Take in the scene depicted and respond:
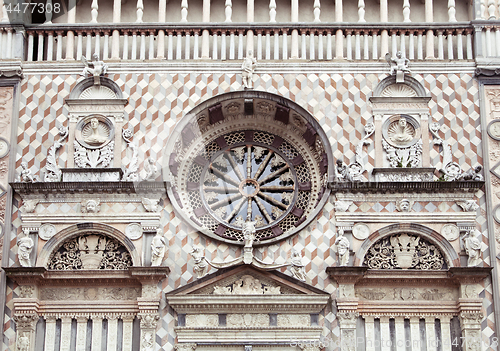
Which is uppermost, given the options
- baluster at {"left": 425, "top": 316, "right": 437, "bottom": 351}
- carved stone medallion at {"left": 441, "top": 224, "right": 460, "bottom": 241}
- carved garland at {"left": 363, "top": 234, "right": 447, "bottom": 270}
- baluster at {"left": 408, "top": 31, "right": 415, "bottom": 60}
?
baluster at {"left": 408, "top": 31, "right": 415, "bottom": 60}

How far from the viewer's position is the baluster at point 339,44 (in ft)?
69.8

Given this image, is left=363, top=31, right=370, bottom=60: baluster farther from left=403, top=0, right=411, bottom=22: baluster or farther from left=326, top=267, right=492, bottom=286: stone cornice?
left=326, top=267, right=492, bottom=286: stone cornice

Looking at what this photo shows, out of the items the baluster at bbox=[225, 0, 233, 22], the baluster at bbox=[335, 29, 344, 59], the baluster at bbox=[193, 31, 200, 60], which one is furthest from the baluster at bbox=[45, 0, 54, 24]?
the baluster at bbox=[335, 29, 344, 59]

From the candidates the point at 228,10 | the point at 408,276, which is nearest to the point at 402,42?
the point at 228,10

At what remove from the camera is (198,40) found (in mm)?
21516

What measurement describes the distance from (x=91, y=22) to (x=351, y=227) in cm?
804

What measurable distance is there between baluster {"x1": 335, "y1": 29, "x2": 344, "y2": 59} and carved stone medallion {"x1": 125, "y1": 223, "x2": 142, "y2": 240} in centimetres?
624

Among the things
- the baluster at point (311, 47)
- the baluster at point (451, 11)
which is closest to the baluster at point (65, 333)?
the baluster at point (311, 47)

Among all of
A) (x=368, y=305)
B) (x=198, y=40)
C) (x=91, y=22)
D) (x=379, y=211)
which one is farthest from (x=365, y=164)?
(x=91, y=22)

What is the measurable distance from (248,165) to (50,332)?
6041 mm

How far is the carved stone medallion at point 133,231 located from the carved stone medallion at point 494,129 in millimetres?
8308

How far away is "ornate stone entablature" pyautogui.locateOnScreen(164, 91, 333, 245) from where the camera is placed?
2067cm

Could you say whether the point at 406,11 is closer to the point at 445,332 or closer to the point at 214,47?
the point at 214,47

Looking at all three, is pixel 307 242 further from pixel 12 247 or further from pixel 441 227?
pixel 12 247
